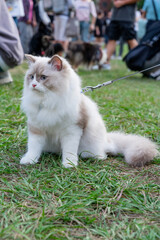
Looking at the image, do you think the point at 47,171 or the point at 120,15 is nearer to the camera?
the point at 47,171

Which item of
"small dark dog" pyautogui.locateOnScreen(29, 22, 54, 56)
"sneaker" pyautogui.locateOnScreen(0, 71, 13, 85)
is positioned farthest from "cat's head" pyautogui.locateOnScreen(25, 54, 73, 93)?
"small dark dog" pyautogui.locateOnScreen(29, 22, 54, 56)

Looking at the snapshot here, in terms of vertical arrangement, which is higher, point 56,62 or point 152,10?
point 56,62

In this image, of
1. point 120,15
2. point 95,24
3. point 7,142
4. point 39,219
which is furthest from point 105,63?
point 39,219

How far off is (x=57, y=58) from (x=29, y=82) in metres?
0.31

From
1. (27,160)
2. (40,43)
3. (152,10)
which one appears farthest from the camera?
(40,43)

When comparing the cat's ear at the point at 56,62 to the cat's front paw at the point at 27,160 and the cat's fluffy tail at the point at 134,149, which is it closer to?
the cat's front paw at the point at 27,160

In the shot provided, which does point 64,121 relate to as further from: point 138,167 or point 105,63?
point 105,63

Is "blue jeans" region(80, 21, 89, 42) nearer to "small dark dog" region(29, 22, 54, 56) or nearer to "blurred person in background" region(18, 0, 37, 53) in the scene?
"blurred person in background" region(18, 0, 37, 53)

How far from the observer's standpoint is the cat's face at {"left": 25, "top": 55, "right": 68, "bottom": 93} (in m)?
2.05

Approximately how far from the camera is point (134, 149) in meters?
2.29

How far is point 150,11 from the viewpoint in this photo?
274 inches

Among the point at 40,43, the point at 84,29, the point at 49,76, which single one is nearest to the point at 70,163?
the point at 49,76

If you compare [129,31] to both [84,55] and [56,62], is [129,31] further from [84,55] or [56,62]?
[56,62]

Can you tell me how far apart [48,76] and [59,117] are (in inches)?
13.3
